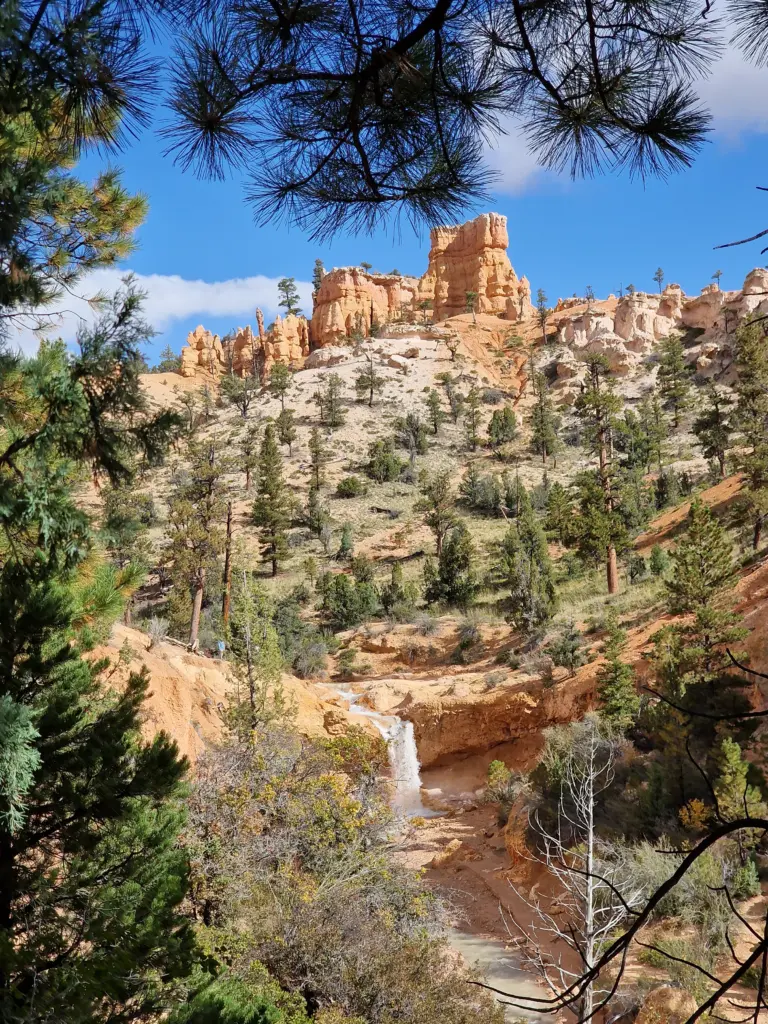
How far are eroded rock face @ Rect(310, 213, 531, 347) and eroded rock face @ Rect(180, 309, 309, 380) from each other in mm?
2411

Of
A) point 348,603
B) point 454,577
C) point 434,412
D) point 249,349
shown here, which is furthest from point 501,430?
point 249,349

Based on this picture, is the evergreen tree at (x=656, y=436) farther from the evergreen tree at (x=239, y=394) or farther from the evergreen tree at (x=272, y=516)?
the evergreen tree at (x=239, y=394)

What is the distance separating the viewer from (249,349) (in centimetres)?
8694

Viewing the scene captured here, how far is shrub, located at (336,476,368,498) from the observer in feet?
140

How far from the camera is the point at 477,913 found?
43.8ft

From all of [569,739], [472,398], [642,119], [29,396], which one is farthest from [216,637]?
[472,398]

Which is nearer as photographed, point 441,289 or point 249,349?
point 441,289

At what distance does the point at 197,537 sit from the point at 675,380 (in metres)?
39.0

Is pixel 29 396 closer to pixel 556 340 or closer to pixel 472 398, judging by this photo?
pixel 472 398

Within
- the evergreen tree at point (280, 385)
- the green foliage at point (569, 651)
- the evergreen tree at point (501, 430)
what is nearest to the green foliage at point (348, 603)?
the green foliage at point (569, 651)

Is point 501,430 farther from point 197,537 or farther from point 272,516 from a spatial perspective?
point 197,537

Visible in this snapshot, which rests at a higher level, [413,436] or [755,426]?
[413,436]

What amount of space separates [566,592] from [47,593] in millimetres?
22076

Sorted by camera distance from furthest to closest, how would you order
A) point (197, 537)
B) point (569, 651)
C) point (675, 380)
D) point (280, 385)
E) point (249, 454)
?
point (280, 385) < point (675, 380) < point (249, 454) < point (197, 537) < point (569, 651)
